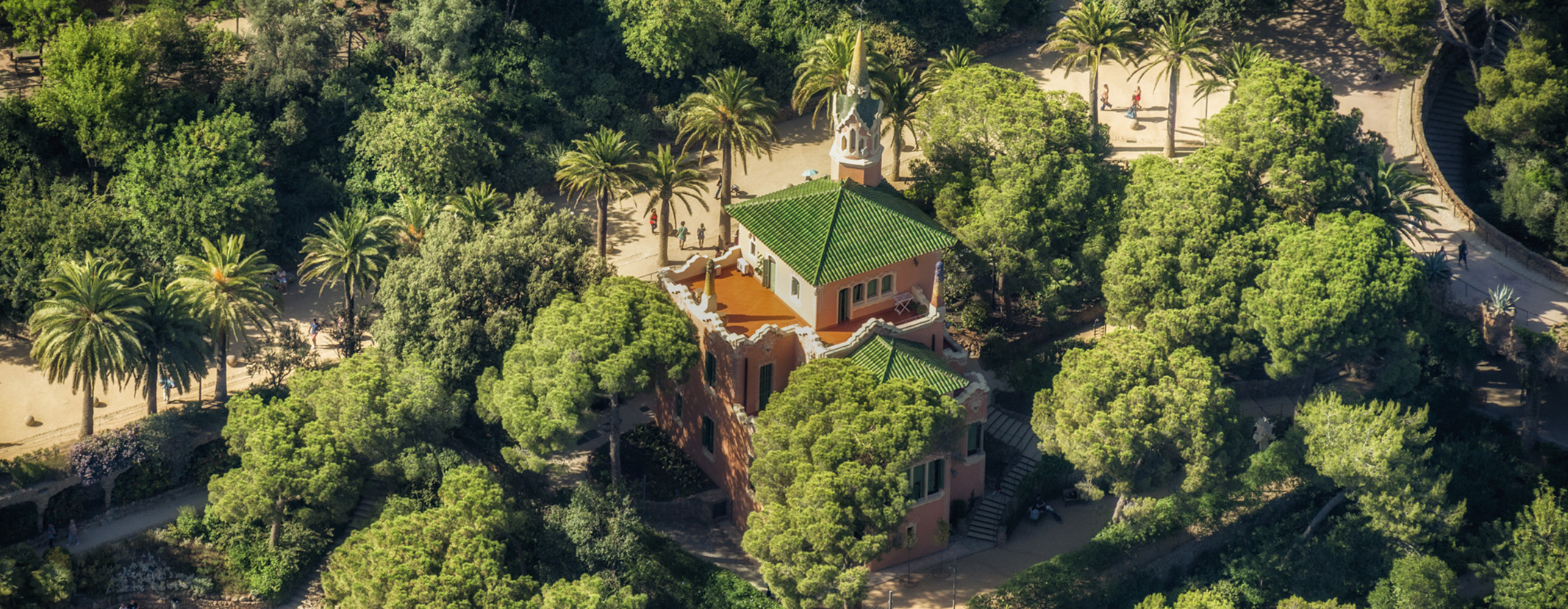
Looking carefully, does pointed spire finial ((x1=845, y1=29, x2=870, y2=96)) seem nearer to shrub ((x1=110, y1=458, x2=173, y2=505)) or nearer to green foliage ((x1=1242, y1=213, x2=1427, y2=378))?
green foliage ((x1=1242, y1=213, x2=1427, y2=378))

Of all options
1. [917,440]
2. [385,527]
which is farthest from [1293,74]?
[385,527]

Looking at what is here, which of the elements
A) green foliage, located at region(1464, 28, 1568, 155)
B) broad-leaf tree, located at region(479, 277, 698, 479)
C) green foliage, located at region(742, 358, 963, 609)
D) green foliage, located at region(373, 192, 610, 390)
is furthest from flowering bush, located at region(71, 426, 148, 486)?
green foliage, located at region(1464, 28, 1568, 155)

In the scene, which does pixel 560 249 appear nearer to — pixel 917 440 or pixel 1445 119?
pixel 917 440

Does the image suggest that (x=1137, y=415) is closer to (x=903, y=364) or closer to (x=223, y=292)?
(x=903, y=364)

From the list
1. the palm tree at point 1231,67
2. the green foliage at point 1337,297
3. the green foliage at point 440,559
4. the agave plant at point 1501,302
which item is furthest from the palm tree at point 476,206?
the agave plant at point 1501,302

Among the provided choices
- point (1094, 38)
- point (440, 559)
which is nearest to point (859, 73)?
point (1094, 38)
